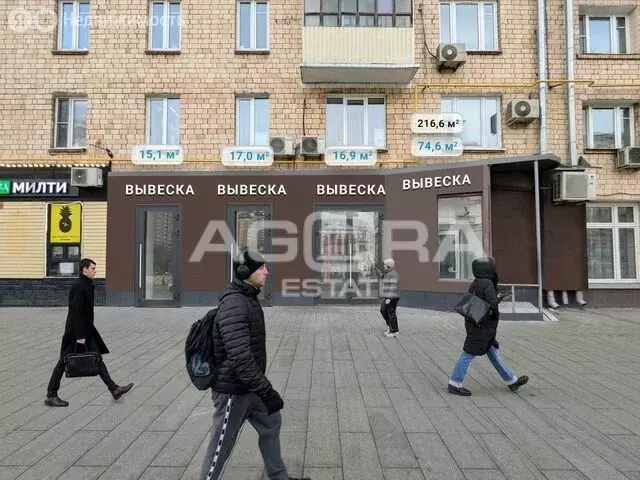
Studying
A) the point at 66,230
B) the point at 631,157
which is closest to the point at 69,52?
the point at 66,230

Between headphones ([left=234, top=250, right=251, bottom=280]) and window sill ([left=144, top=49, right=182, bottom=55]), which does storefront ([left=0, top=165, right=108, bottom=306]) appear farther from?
headphones ([left=234, top=250, right=251, bottom=280])

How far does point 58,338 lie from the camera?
880 centimetres

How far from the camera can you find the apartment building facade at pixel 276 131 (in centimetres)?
1310

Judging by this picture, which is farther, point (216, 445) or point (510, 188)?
point (510, 188)

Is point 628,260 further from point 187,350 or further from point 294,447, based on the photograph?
point 187,350

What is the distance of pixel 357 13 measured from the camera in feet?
42.7

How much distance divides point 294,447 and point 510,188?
11.0m

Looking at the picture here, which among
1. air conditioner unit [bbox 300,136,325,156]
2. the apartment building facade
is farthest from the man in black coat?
air conditioner unit [bbox 300,136,325,156]

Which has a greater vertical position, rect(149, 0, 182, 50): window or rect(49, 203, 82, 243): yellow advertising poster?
rect(149, 0, 182, 50): window

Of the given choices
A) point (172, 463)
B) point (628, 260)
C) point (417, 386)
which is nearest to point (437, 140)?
point (628, 260)

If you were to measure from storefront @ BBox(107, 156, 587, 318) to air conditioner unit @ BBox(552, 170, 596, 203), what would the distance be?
664 millimetres

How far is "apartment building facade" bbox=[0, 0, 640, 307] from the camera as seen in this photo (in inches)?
516

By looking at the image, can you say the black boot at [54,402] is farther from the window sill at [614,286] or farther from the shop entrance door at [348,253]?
the window sill at [614,286]

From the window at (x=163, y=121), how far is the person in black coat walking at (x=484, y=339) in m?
10.8
